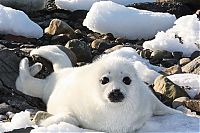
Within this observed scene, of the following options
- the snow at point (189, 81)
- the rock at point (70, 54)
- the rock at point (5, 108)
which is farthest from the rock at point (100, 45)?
the rock at point (5, 108)

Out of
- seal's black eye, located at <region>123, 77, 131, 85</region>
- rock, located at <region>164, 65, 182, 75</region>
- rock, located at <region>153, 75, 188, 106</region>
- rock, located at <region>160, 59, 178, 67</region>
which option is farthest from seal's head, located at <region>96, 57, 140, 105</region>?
rock, located at <region>160, 59, 178, 67</region>

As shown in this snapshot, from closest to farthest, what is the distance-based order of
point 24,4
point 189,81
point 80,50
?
1. point 189,81
2. point 80,50
3. point 24,4

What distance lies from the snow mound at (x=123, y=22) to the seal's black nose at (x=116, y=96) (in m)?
3.39

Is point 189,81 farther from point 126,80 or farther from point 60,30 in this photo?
point 60,30

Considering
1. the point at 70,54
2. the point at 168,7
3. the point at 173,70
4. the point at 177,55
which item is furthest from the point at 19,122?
the point at 168,7

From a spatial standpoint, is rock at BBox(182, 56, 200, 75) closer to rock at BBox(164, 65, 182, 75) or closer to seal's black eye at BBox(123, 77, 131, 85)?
rock at BBox(164, 65, 182, 75)

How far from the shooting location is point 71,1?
26.9 ft

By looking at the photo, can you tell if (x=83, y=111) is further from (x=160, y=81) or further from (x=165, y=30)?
(x=165, y=30)

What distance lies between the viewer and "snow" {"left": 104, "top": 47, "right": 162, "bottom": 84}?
5090mm

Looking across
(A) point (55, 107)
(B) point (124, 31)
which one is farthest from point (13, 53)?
(B) point (124, 31)

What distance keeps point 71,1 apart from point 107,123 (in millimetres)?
4643

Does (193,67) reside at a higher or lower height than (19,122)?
lower

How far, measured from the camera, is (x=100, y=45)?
6379mm

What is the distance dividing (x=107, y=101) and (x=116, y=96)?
0.11 meters
